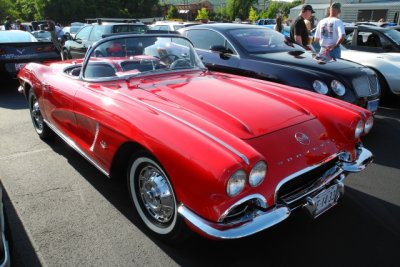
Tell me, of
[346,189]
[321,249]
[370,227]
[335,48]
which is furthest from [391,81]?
[321,249]

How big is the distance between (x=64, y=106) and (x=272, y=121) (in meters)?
2.16

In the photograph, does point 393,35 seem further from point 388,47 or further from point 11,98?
point 11,98

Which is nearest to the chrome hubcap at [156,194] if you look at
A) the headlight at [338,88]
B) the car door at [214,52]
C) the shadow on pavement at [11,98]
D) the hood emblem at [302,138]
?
the hood emblem at [302,138]

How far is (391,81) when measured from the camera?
6316mm

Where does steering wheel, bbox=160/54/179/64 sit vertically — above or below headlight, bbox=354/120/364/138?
above

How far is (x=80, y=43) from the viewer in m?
9.38

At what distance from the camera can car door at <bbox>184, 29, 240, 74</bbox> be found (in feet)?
18.6

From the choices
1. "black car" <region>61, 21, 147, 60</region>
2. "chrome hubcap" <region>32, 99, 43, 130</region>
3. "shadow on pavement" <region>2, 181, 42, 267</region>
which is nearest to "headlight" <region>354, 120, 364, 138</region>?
"shadow on pavement" <region>2, 181, 42, 267</region>

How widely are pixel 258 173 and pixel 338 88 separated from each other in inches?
125

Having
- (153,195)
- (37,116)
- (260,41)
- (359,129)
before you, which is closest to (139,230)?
(153,195)

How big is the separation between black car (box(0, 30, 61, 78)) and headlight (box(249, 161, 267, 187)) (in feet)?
23.8

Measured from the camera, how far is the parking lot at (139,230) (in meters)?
2.48

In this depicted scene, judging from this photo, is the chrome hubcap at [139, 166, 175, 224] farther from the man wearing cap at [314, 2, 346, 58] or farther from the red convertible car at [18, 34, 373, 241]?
the man wearing cap at [314, 2, 346, 58]

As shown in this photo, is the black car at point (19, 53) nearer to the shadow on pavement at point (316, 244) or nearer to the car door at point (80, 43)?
the car door at point (80, 43)
